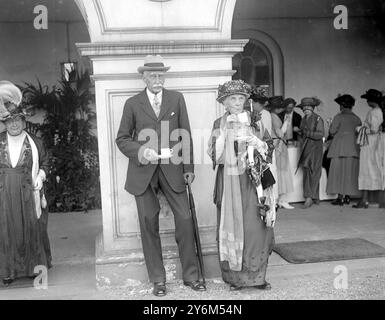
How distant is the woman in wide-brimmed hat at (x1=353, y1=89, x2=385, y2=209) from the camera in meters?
7.77

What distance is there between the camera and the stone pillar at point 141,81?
4.67 meters

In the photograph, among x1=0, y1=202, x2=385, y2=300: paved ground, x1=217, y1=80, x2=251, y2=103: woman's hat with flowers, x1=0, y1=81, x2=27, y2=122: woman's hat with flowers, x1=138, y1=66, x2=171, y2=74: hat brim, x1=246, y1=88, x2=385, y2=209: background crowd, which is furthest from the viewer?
x1=246, y1=88, x2=385, y2=209: background crowd

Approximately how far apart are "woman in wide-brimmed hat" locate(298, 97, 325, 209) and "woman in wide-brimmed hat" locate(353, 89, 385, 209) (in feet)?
1.96

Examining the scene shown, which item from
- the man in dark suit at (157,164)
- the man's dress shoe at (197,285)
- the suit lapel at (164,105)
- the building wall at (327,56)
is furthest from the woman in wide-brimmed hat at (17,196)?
the building wall at (327,56)

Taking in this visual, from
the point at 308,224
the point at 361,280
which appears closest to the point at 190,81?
the point at 361,280

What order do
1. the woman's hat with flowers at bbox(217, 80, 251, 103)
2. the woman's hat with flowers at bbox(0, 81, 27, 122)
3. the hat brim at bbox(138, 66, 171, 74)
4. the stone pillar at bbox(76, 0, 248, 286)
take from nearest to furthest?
the woman's hat with flowers at bbox(217, 80, 251, 103), the hat brim at bbox(138, 66, 171, 74), the stone pillar at bbox(76, 0, 248, 286), the woman's hat with flowers at bbox(0, 81, 27, 122)

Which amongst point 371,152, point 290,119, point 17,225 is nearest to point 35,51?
point 290,119

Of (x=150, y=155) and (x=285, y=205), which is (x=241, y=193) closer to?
(x=150, y=155)

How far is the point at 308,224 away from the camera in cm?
696

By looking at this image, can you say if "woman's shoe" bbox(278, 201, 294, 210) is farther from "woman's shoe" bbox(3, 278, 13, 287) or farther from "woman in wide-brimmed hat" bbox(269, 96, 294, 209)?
"woman's shoe" bbox(3, 278, 13, 287)

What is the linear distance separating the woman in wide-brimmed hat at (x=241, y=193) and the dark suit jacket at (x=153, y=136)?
29 centimetres

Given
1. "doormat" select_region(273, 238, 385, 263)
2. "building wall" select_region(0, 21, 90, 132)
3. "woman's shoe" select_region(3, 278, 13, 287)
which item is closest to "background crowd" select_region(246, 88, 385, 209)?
"doormat" select_region(273, 238, 385, 263)

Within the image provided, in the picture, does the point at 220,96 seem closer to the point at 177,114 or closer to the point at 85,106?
the point at 177,114

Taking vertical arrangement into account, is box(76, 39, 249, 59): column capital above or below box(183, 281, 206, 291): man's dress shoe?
above
